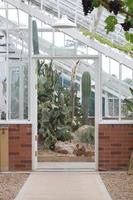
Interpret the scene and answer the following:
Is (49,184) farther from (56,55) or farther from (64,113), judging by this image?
(64,113)

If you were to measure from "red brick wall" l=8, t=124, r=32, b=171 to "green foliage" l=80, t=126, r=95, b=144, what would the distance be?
161 inches

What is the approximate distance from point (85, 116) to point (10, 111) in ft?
15.8

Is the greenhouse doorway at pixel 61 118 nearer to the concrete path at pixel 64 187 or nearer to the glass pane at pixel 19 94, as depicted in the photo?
the glass pane at pixel 19 94

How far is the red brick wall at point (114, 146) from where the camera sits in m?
11.5

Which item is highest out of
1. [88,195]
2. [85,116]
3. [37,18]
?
[37,18]

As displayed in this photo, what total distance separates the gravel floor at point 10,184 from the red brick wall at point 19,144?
1.76 ft

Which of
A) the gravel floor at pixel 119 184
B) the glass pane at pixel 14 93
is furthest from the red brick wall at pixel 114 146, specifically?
the glass pane at pixel 14 93

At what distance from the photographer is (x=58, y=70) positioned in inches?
613

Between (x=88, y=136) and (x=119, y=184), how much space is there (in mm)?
5828

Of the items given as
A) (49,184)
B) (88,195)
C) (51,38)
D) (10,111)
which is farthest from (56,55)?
(88,195)

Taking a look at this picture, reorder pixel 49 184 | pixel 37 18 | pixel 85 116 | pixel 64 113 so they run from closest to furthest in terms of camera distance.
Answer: pixel 49 184 < pixel 37 18 < pixel 64 113 < pixel 85 116

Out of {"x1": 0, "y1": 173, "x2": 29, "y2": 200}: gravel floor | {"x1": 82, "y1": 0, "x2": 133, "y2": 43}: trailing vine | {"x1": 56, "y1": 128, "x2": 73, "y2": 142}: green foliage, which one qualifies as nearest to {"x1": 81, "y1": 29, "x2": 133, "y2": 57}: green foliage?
{"x1": 0, "y1": 173, "x2": 29, "y2": 200}: gravel floor

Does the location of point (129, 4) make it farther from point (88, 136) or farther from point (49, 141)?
point (88, 136)

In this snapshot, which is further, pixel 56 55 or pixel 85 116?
pixel 85 116
